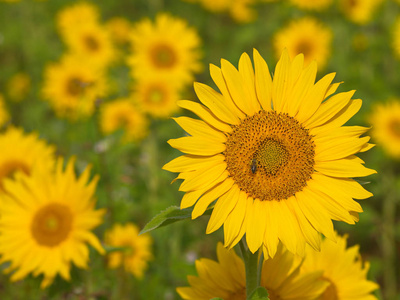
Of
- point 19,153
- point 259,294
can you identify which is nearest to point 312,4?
point 19,153

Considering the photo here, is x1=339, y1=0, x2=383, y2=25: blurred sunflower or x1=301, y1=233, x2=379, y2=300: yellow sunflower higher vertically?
x1=339, y1=0, x2=383, y2=25: blurred sunflower

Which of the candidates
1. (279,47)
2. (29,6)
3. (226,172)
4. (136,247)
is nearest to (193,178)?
(226,172)

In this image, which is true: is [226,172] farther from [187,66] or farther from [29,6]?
[29,6]

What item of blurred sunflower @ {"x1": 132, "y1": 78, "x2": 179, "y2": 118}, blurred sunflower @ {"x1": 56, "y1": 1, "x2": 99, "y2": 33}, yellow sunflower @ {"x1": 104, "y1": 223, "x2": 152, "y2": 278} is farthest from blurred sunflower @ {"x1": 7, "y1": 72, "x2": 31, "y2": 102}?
yellow sunflower @ {"x1": 104, "y1": 223, "x2": 152, "y2": 278}

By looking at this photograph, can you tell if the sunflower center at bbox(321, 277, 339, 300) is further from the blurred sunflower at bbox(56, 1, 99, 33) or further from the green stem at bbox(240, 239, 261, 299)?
the blurred sunflower at bbox(56, 1, 99, 33)

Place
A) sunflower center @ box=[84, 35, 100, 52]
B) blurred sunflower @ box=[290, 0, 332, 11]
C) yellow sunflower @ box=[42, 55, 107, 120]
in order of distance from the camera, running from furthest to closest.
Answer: blurred sunflower @ box=[290, 0, 332, 11] < sunflower center @ box=[84, 35, 100, 52] < yellow sunflower @ box=[42, 55, 107, 120]

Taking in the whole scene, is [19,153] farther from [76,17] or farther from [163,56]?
[76,17]

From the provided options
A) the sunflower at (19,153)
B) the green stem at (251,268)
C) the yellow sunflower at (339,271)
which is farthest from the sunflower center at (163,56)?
the green stem at (251,268)

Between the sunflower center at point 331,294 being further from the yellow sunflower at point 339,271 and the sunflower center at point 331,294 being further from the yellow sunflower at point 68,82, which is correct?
the yellow sunflower at point 68,82
